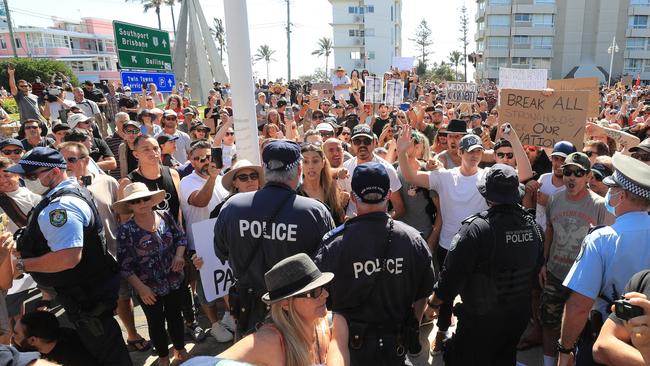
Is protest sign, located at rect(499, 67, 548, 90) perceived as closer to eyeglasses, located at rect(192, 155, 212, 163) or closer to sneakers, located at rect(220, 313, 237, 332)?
eyeglasses, located at rect(192, 155, 212, 163)

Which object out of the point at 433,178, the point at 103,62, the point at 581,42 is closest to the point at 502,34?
the point at 581,42

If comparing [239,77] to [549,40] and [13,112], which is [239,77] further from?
[549,40]

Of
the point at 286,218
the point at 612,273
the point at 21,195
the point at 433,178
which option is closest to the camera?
the point at 612,273

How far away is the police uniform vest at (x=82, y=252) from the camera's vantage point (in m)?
2.80

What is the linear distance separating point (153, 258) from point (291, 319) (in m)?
2.15

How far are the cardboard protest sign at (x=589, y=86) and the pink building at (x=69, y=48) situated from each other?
76.9 metres

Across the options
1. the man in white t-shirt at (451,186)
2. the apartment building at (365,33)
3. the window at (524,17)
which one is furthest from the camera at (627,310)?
the window at (524,17)

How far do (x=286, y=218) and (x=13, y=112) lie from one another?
25203 millimetres

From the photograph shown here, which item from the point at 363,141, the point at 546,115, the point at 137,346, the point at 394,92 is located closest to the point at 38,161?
the point at 137,346

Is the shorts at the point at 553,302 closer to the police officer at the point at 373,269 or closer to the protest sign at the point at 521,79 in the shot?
the police officer at the point at 373,269

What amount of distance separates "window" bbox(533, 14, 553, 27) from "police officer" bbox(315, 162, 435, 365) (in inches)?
2863

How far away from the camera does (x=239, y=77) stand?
382 cm

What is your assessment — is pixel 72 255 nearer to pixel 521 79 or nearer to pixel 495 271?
pixel 495 271

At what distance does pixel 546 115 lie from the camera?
554cm
